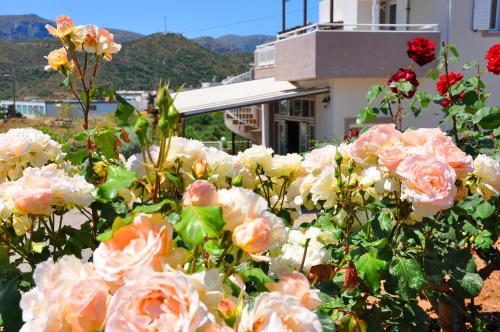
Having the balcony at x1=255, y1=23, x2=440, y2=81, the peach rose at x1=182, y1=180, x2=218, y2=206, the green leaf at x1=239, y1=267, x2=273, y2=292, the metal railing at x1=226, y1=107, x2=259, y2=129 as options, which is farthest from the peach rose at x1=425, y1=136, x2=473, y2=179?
the metal railing at x1=226, y1=107, x2=259, y2=129

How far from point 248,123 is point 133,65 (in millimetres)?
64092

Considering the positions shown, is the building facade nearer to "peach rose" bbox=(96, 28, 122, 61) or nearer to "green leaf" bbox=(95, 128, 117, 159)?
"peach rose" bbox=(96, 28, 122, 61)

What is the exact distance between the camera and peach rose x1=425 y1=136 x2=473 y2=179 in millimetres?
1276

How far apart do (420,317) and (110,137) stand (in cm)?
126

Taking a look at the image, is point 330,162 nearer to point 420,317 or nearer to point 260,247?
point 420,317

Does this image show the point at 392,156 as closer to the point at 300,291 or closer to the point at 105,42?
the point at 300,291

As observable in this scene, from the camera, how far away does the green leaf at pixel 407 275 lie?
4.87 feet

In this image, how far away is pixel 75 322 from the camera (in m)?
0.75

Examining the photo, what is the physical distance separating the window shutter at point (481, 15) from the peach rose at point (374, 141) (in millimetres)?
11521

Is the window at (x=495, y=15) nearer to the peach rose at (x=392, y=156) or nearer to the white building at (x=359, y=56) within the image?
the white building at (x=359, y=56)

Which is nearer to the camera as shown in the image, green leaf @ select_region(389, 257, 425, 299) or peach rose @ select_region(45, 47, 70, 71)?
green leaf @ select_region(389, 257, 425, 299)

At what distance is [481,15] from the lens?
11438 millimetres

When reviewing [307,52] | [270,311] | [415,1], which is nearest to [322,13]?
[415,1]

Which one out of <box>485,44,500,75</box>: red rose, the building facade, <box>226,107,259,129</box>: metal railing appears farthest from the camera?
<box>226,107,259,129</box>: metal railing
